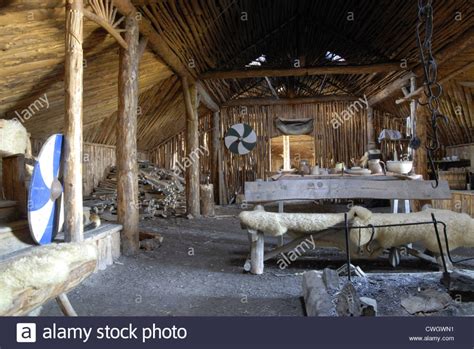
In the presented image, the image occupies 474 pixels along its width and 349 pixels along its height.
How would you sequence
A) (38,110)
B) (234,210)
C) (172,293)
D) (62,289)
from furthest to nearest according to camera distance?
(234,210) → (38,110) → (172,293) → (62,289)

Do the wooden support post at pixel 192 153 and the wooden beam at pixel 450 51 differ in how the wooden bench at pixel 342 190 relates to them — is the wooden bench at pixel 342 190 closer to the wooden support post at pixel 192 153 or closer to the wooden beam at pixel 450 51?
the wooden beam at pixel 450 51

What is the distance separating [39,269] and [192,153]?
6.14 m

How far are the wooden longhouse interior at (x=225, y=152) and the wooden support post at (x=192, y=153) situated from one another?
37 millimetres

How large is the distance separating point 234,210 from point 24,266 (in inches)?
315

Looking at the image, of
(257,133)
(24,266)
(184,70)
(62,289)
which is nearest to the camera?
(24,266)

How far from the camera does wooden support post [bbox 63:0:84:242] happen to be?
11.0 feet

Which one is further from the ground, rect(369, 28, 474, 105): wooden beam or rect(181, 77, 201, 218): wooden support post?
rect(369, 28, 474, 105): wooden beam

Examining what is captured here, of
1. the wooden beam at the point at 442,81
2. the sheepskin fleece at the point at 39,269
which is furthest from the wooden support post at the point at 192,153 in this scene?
the sheepskin fleece at the point at 39,269

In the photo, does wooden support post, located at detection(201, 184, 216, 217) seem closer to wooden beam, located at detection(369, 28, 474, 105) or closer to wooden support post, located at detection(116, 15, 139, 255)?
wooden support post, located at detection(116, 15, 139, 255)

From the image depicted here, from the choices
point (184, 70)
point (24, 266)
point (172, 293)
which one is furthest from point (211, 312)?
point (184, 70)

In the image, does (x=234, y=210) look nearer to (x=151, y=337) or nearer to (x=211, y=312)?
(x=211, y=312)

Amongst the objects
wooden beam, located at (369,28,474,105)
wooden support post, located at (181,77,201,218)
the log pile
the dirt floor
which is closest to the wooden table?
the dirt floor

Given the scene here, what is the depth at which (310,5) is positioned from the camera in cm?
830

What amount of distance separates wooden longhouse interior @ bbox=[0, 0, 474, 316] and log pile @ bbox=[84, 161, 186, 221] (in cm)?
5
